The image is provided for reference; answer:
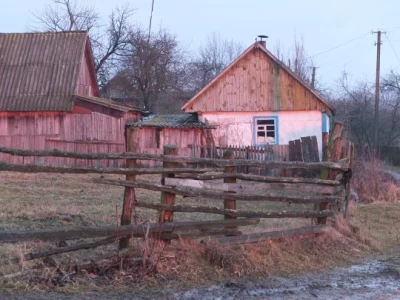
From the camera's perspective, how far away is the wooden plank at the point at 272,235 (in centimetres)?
800

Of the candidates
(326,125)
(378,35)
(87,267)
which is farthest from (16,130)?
(378,35)

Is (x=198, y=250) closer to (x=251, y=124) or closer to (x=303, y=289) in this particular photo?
(x=303, y=289)

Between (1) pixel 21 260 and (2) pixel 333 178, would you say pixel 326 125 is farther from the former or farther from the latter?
(1) pixel 21 260

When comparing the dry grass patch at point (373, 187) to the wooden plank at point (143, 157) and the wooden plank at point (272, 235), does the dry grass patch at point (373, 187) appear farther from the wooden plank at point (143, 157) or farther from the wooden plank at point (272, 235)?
the wooden plank at point (143, 157)

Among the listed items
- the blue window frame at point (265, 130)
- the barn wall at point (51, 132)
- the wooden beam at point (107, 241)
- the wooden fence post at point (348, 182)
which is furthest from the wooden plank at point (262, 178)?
the blue window frame at point (265, 130)

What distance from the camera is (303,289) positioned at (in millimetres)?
7070

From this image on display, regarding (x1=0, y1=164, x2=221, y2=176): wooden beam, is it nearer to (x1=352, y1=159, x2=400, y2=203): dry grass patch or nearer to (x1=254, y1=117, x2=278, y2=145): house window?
(x1=352, y1=159, x2=400, y2=203): dry grass patch

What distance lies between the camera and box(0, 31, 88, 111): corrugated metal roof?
2502cm

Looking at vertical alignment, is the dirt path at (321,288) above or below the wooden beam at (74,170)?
below

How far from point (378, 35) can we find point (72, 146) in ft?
86.5

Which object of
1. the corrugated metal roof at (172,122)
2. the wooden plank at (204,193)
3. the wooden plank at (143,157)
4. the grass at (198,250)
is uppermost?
the corrugated metal roof at (172,122)

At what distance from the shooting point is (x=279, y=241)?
8562 mm

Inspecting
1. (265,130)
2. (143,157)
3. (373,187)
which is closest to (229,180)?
(143,157)

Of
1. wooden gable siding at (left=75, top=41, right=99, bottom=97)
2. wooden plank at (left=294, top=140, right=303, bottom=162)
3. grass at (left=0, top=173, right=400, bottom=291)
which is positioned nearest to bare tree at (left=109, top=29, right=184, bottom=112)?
wooden gable siding at (left=75, top=41, right=99, bottom=97)
